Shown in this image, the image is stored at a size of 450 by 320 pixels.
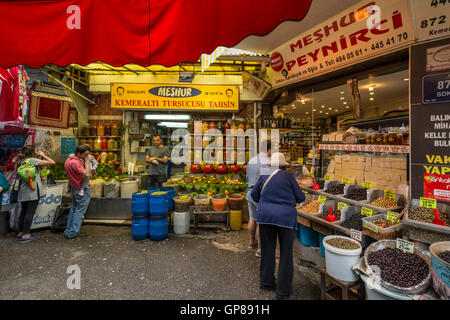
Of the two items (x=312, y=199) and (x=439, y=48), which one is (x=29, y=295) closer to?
(x=312, y=199)

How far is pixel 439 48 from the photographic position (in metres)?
2.69

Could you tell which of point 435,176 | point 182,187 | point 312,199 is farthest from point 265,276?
point 182,187

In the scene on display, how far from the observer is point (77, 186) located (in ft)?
16.2

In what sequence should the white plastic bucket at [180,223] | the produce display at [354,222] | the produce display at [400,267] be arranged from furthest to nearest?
1. the white plastic bucket at [180,223]
2. the produce display at [354,222]
3. the produce display at [400,267]

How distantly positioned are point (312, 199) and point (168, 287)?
2.95m

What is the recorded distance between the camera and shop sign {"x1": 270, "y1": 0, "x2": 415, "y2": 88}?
9.48ft

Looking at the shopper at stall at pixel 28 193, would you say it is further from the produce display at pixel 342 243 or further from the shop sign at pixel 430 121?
the shop sign at pixel 430 121

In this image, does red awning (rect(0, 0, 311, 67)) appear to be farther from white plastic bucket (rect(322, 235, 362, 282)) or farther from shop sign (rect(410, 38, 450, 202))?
shop sign (rect(410, 38, 450, 202))

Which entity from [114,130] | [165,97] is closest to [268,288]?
[165,97]

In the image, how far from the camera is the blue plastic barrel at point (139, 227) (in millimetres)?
4664

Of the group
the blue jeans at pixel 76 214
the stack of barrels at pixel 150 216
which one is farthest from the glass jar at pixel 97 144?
the stack of barrels at pixel 150 216

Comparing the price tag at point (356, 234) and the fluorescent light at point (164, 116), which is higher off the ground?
the fluorescent light at point (164, 116)

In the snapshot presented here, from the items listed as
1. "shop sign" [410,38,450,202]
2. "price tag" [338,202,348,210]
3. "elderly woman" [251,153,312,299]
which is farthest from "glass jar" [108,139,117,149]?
"shop sign" [410,38,450,202]
